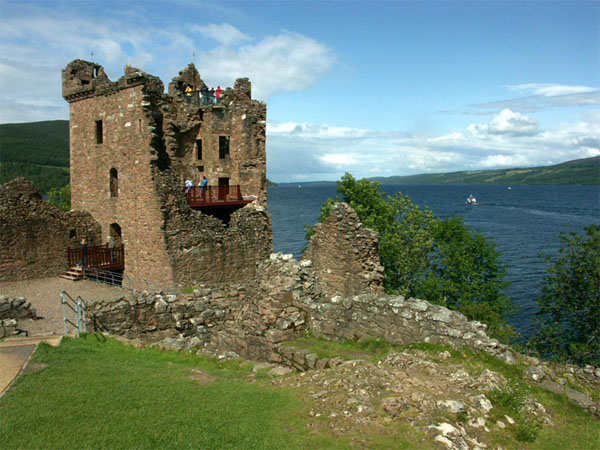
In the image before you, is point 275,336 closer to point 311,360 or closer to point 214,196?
point 311,360

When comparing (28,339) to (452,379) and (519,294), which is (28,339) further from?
(519,294)

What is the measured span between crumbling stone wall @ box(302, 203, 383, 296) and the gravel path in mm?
10855

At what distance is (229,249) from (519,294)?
2840 centimetres

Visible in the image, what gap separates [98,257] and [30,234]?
3.79 metres

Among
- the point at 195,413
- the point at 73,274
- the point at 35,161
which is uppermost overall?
the point at 35,161

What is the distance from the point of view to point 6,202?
82.1 feet

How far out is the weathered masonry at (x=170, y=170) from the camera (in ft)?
82.1

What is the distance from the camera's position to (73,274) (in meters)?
26.4

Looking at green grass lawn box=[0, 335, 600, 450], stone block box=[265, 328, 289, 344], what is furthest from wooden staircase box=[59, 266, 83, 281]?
stone block box=[265, 328, 289, 344]

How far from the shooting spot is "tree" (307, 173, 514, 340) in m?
34.2

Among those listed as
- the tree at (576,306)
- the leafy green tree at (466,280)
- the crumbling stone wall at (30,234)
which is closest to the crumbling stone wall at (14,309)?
the crumbling stone wall at (30,234)

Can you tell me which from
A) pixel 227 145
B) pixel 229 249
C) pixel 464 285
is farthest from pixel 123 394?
pixel 464 285

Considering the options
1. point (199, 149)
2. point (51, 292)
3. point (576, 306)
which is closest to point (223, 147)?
point (199, 149)

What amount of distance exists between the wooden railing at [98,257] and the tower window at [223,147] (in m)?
9.53
